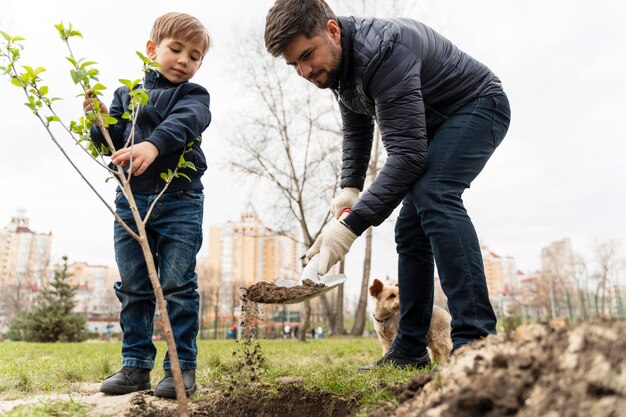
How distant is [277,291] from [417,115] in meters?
1.12

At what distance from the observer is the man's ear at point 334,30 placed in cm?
243

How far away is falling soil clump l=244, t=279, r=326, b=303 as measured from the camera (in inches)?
94.6

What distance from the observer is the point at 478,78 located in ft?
8.69

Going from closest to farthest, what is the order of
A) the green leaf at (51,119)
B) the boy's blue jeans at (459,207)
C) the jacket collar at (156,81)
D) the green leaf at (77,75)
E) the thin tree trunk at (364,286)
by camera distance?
the green leaf at (77,75) → the green leaf at (51,119) → the boy's blue jeans at (459,207) → the jacket collar at (156,81) → the thin tree trunk at (364,286)

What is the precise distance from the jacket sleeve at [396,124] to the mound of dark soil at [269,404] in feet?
3.12

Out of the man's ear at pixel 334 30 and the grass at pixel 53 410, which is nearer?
the grass at pixel 53 410

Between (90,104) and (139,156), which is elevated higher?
(90,104)

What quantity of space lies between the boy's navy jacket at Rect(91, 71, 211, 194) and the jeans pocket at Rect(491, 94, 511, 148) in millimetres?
1635

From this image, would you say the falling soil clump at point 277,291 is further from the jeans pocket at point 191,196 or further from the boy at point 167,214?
the jeans pocket at point 191,196

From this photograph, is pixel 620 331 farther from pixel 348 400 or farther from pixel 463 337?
pixel 348 400

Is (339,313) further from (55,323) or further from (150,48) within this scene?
(150,48)

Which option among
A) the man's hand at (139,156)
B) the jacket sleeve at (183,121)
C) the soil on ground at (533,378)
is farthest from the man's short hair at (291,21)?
the soil on ground at (533,378)

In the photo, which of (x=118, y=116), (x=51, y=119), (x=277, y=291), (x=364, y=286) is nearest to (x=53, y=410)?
(x=277, y=291)

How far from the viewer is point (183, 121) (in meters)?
2.68
